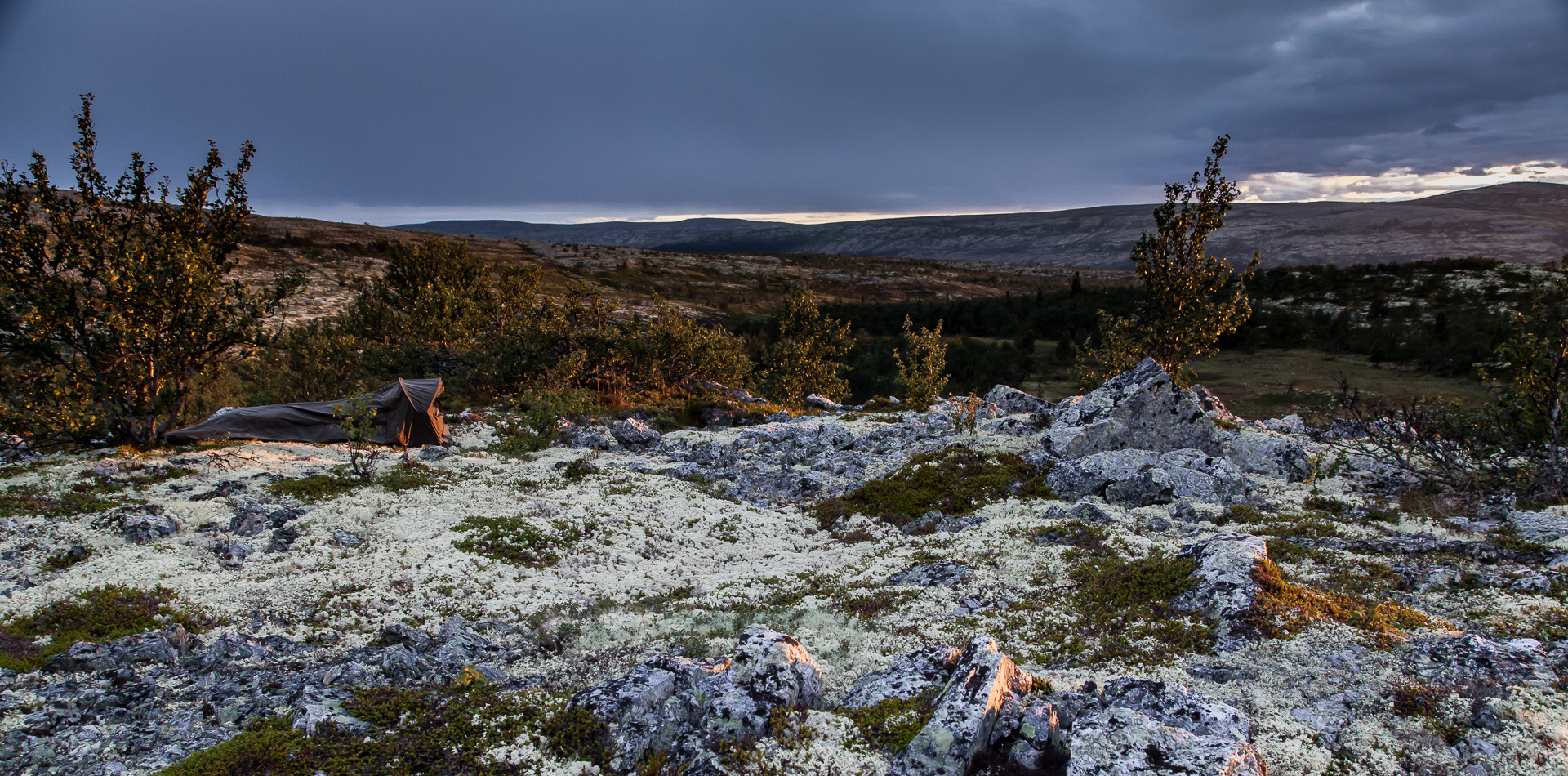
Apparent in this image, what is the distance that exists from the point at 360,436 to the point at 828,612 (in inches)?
488

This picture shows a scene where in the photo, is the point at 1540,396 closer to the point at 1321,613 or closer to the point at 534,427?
the point at 1321,613

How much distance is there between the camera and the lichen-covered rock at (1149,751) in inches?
160

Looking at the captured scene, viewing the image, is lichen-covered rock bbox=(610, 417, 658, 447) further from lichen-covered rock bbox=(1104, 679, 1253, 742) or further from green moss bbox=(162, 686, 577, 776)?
lichen-covered rock bbox=(1104, 679, 1253, 742)

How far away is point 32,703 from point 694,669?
5984mm

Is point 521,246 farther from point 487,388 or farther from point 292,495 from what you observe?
point 292,495

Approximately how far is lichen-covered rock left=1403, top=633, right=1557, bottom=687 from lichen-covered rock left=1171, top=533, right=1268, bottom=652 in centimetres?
121

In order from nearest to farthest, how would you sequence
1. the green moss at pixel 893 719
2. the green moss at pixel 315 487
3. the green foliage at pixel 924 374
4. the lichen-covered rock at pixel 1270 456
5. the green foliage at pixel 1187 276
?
the green moss at pixel 893 719 < the green moss at pixel 315 487 < the lichen-covered rock at pixel 1270 456 < the green foliage at pixel 1187 276 < the green foliage at pixel 924 374

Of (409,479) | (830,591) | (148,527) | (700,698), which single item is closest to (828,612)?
(830,591)

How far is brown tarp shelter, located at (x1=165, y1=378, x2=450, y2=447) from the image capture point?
17219 mm

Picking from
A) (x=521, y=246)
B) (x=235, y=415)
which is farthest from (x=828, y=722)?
(x=521, y=246)

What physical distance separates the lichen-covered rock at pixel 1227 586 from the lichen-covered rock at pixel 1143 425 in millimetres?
6628

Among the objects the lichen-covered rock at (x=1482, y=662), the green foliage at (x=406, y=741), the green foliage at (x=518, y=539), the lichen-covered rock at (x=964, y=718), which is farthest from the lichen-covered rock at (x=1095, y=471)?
the green foliage at (x=406, y=741)

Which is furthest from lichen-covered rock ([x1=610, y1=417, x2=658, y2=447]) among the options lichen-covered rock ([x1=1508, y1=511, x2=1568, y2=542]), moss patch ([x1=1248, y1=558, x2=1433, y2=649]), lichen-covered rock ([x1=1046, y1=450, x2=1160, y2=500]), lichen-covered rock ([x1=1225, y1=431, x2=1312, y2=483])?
lichen-covered rock ([x1=1508, y1=511, x2=1568, y2=542])

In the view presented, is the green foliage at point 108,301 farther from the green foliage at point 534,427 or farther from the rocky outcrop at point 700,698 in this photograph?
the rocky outcrop at point 700,698
